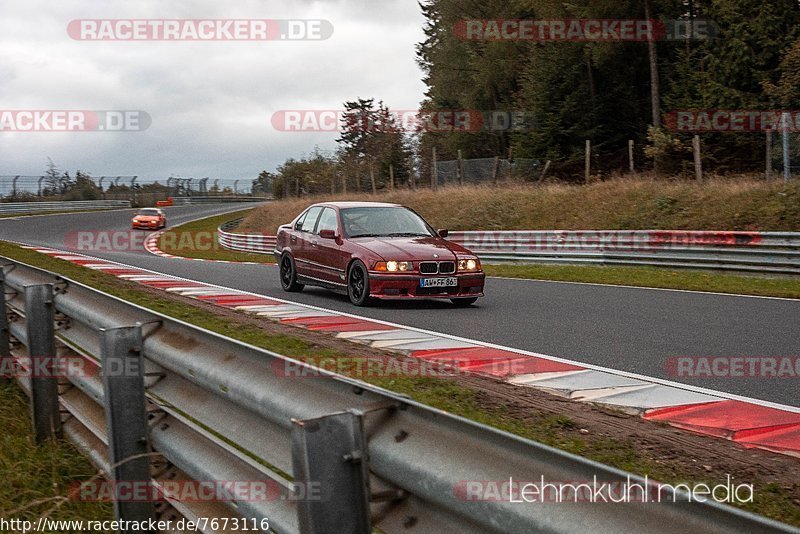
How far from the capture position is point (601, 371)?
23.7ft

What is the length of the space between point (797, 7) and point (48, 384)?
35.8 metres

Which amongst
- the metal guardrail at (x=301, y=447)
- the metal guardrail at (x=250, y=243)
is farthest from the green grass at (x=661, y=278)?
the metal guardrail at (x=250, y=243)

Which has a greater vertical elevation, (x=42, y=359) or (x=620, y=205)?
(x=620, y=205)

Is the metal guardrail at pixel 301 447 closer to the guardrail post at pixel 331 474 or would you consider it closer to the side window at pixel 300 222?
the guardrail post at pixel 331 474

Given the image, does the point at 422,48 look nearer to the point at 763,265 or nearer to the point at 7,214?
the point at 7,214

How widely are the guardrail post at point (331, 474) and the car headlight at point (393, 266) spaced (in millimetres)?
9807

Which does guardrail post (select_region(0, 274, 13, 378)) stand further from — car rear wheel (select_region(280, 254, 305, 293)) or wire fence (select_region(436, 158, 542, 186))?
wire fence (select_region(436, 158, 542, 186))

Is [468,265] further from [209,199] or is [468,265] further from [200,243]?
[209,199]

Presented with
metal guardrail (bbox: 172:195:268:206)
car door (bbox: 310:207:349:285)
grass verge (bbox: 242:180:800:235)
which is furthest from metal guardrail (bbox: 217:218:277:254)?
metal guardrail (bbox: 172:195:268:206)

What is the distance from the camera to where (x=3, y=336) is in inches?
272

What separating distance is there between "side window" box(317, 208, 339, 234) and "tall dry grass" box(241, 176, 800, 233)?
11382 mm

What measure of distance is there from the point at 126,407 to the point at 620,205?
77.4ft

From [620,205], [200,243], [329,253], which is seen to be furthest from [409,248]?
[200,243]

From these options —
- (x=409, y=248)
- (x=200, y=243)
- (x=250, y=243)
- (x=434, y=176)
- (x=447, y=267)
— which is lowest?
(x=200, y=243)
